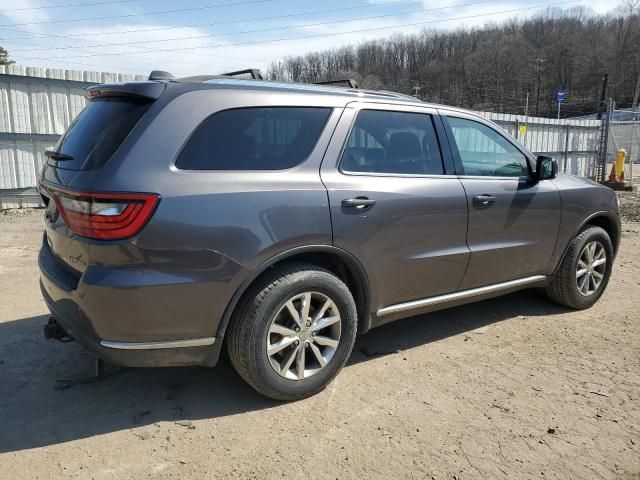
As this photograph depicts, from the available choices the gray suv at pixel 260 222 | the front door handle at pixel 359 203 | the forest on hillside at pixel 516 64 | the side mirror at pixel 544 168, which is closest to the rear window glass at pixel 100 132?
the gray suv at pixel 260 222

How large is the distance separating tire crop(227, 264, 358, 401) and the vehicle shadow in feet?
0.79

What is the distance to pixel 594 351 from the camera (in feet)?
12.7

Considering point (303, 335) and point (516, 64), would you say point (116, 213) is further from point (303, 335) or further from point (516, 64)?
point (516, 64)

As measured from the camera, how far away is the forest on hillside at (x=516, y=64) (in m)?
89.9

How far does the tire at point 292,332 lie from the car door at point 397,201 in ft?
0.92

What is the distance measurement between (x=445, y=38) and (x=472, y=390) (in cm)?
12182

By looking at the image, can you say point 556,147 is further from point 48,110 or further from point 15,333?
point 15,333

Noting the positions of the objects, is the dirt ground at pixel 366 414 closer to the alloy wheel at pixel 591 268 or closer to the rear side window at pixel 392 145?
the alloy wheel at pixel 591 268

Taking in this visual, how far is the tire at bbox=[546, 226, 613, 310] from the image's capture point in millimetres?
4574

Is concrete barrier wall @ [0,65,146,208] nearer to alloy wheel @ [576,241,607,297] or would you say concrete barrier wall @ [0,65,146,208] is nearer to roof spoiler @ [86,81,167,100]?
roof spoiler @ [86,81,167,100]

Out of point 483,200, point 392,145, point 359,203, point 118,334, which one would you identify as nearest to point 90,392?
point 118,334

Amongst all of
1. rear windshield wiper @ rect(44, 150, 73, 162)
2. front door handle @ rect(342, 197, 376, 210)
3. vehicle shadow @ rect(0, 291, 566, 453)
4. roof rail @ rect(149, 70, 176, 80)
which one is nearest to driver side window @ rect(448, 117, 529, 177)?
front door handle @ rect(342, 197, 376, 210)

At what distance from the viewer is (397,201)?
330cm

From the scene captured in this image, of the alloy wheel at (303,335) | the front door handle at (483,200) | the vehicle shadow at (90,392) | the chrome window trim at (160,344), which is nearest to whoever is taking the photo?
the chrome window trim at (160,344)
